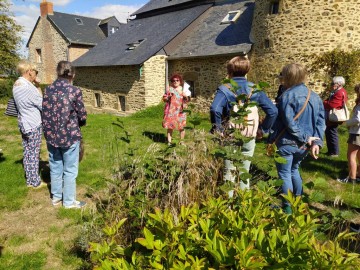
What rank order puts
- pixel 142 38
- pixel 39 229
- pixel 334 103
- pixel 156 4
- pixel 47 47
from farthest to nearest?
pixel 47 47 < pixel 156 4 < pixel 142 38 < pixel 334 103 < pixel 39 229

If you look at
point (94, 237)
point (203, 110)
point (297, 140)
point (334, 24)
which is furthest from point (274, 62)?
point (94, 237)

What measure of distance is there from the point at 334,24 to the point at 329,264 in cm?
1007

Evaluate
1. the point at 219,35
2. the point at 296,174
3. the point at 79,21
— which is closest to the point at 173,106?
the point at 296,174

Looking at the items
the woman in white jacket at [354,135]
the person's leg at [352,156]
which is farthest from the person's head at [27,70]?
the person's leg at [352,156]

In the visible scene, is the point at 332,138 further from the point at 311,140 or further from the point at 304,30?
the point at 304,30

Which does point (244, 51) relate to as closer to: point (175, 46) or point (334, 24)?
point (334, 24)

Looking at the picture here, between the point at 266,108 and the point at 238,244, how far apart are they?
1.90 metres

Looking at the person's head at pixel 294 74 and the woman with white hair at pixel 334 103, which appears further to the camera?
the woman with white hair at pixel 334 103

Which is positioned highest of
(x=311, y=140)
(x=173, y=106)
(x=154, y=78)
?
(x=154, y=78)

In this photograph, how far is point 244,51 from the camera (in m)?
10.9

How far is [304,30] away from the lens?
9.62 meters

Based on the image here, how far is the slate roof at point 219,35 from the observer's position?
38.4 feet

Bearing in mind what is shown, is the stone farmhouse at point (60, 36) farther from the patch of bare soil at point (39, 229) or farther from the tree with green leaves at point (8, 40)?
the patch of bare soil at point (39, 229)

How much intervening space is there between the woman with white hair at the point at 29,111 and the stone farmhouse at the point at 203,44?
28.2 feet
